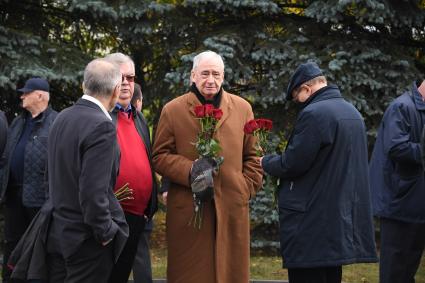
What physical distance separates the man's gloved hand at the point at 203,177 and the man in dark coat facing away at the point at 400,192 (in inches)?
64.0

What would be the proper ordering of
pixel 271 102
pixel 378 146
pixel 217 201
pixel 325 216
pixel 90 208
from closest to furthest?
1. pixel 90 208
2. pixel 325 216
3. pixel 217 201
4. pixel 378 146
5. pixel 271 102

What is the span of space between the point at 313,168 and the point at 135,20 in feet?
16.9

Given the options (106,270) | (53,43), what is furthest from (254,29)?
(106,270)

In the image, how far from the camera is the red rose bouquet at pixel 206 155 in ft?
17.0

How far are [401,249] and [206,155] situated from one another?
2.00m

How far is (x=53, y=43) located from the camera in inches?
384

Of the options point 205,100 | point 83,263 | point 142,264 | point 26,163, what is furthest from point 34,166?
point 83,263

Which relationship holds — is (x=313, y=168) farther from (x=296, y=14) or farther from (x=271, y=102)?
(x=296, y=14)

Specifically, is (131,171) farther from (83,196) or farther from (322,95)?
(322,95)

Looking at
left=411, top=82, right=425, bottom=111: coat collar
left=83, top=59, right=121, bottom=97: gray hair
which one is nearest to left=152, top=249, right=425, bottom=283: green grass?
left=411, top=82, right=425, bottom=111: coat collar

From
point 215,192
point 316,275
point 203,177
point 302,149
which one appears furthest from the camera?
point 215,192

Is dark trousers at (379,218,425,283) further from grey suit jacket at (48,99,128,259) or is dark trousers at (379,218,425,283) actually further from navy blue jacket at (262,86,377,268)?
grey suit jacket at (48,99,128,259)

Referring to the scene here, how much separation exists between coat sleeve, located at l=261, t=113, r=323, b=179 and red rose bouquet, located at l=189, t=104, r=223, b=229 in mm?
499

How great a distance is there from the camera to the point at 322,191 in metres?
5.05
